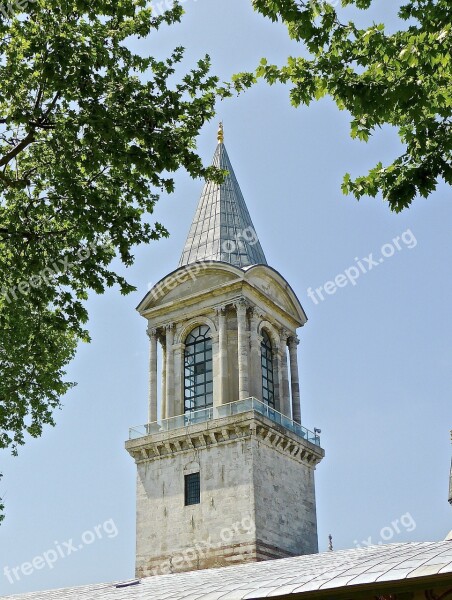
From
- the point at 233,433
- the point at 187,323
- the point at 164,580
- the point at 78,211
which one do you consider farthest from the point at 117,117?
the point at 187,323

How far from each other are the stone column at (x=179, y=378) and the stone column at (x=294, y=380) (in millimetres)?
5323

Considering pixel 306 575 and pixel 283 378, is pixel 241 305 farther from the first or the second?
pixel 306 575

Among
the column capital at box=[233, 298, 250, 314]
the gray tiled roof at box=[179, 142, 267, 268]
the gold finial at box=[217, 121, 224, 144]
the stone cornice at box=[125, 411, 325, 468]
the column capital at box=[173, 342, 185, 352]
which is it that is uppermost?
the gold finial at box=[217, 121, 224, 144]

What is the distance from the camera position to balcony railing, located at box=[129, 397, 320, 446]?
32.8m

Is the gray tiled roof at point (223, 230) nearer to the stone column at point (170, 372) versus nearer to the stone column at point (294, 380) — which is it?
the stone column at point (170, 372)

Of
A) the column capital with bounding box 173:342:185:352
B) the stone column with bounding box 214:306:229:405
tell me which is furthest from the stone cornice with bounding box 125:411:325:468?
the column capital with bounding box 173:342:185:352

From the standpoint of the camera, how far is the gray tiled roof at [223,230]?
37812 millimetres

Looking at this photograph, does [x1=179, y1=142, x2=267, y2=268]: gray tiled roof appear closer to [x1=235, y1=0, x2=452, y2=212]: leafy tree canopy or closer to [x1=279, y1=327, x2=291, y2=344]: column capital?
[x1=279, y1=327, x2=291, y2=344]: column capital

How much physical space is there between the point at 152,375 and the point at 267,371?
17.9 ft

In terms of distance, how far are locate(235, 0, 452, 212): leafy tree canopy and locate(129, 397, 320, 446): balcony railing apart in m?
20.1

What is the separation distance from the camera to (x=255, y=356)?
3556 cm

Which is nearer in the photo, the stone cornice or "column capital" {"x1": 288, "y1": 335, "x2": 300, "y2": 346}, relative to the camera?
the stone cornice

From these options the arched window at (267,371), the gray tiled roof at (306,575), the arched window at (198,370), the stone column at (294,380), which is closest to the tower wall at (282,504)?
the stone column at (294,380)

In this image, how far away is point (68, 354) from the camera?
25.4 metres
